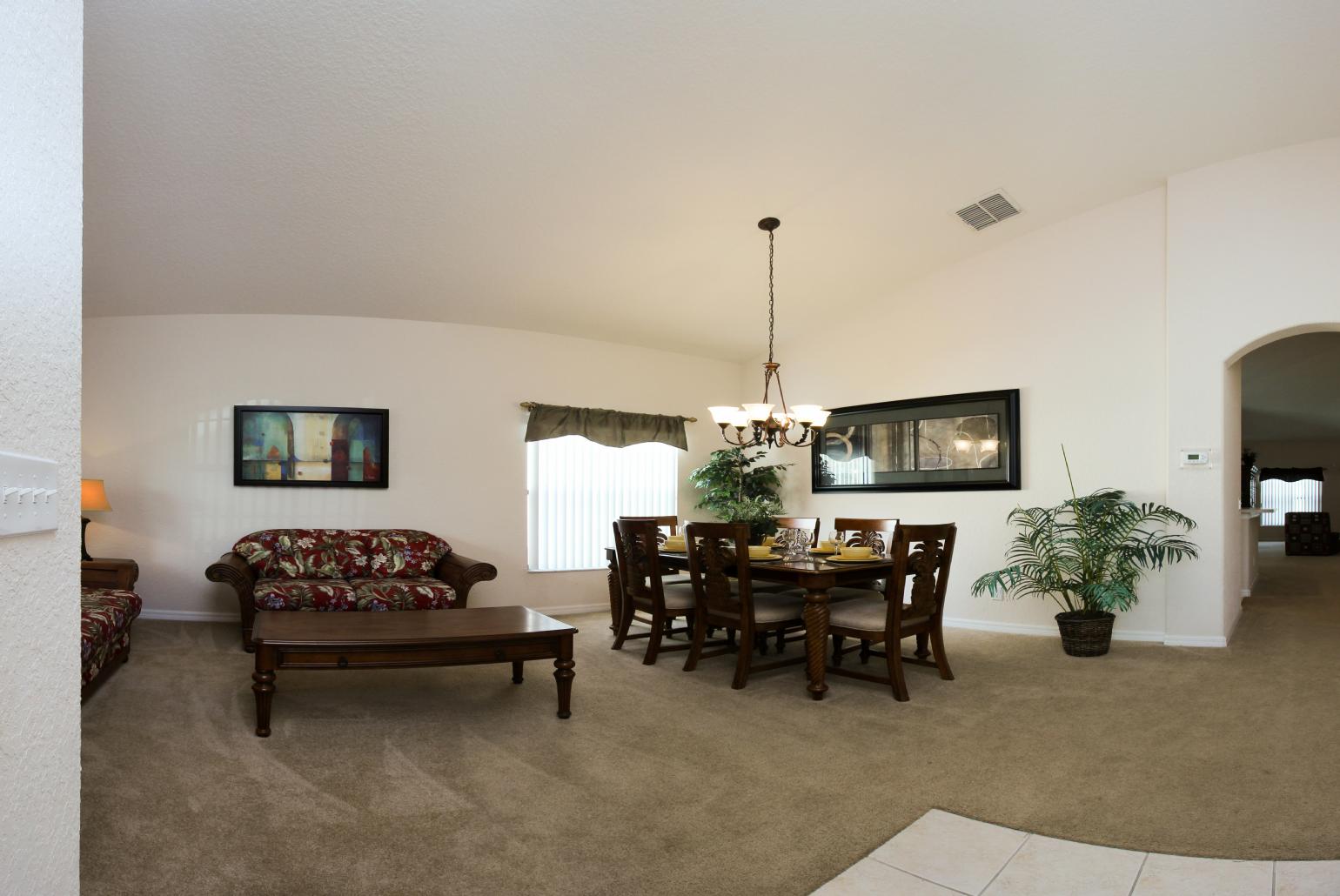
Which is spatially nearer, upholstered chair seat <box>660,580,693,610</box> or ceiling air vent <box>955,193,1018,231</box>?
upholstered chair seat <box>660,580,693,610</box>

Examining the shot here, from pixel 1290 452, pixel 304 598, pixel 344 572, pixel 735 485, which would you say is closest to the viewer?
pixel 304 598


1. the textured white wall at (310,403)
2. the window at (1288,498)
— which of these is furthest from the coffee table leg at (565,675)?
the window at (1288,498)

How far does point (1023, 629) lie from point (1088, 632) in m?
0.80

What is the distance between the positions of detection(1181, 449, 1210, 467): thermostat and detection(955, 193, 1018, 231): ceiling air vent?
1.84 m

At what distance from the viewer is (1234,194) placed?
4.64 m

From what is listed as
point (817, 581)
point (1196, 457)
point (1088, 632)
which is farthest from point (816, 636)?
point (1196, 457)

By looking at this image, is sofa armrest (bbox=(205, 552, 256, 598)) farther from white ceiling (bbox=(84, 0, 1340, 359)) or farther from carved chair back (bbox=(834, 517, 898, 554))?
carved chair back (bbox=(834, 517, 898, 554))

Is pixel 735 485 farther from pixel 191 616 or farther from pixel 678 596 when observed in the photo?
pixel 191 616

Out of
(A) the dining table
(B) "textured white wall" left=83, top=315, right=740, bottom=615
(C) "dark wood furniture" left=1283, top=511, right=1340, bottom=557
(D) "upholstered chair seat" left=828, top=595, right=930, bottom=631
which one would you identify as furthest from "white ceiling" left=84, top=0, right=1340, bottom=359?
(C) "dark wood furniture" left=1283, top=511, right=1340, bottom=557

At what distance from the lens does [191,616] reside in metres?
5.50

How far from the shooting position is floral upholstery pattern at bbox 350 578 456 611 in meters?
4.70

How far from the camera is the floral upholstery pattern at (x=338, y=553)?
5.16m

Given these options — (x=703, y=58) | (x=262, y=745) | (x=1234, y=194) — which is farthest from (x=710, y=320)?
(x=262, y=745)

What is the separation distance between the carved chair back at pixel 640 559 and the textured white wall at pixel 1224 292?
3.24m
